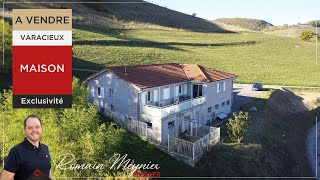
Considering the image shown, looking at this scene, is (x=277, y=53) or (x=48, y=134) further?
(x=277, y=53)

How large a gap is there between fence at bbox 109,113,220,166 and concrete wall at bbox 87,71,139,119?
3.62ft

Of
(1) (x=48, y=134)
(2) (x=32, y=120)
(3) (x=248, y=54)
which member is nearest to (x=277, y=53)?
(3) (x=248, y=54)

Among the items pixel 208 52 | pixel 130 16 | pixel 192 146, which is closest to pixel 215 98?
pixel 192 146

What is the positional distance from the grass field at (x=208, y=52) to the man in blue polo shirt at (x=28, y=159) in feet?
164

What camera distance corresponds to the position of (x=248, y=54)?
97.2m

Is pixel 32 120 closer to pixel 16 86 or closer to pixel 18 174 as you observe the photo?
pixel 18 174

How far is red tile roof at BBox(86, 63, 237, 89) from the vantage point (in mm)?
34406

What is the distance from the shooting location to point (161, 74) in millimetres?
38500

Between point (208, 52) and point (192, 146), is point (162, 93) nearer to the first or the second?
point (192, 146)

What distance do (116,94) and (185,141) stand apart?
29.7 ft

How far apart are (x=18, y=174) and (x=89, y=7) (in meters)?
108

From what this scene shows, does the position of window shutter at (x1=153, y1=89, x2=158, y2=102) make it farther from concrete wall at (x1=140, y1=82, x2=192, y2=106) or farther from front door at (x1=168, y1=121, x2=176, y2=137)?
front door at (x1=168, y1=121, x2=176, y2=137)

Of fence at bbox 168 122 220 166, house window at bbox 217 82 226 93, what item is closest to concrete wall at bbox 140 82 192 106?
house window at bbox 217 82 226 93

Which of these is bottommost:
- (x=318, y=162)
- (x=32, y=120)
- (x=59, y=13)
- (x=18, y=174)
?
(x=318, y=162)
